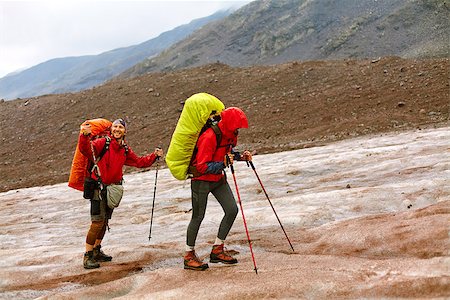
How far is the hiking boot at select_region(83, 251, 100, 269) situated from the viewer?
8.66m

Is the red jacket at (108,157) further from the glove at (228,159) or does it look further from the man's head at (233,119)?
the man's head at (233,119)

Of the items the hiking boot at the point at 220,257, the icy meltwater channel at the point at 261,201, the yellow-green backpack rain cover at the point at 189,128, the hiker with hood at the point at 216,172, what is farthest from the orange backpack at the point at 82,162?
the hiking boot at the point at 220,257

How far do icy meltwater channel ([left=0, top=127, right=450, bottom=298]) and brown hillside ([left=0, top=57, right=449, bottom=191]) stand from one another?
7440 mm

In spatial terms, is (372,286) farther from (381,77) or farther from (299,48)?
(299,48)

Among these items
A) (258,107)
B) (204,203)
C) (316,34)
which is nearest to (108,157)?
(204,203)

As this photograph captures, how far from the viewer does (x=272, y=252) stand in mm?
8555

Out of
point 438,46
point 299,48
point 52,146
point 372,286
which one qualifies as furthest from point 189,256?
point 299,48

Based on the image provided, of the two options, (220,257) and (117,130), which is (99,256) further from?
(220,257)

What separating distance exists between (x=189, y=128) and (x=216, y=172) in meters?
0.84

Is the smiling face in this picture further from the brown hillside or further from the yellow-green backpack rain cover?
the brown hillside

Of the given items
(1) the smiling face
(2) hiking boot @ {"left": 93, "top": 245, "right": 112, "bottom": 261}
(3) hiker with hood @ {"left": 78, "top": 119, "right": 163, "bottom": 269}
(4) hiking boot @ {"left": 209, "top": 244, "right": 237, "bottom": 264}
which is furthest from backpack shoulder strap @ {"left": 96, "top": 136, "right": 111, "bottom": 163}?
(4) hiking boot @ {"left": 209, "top": 244, "right": 237, "bottom": 264}

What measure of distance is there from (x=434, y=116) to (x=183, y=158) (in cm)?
2162

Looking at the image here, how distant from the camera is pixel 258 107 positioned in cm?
3631

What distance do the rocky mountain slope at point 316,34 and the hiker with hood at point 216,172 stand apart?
2594 inches
